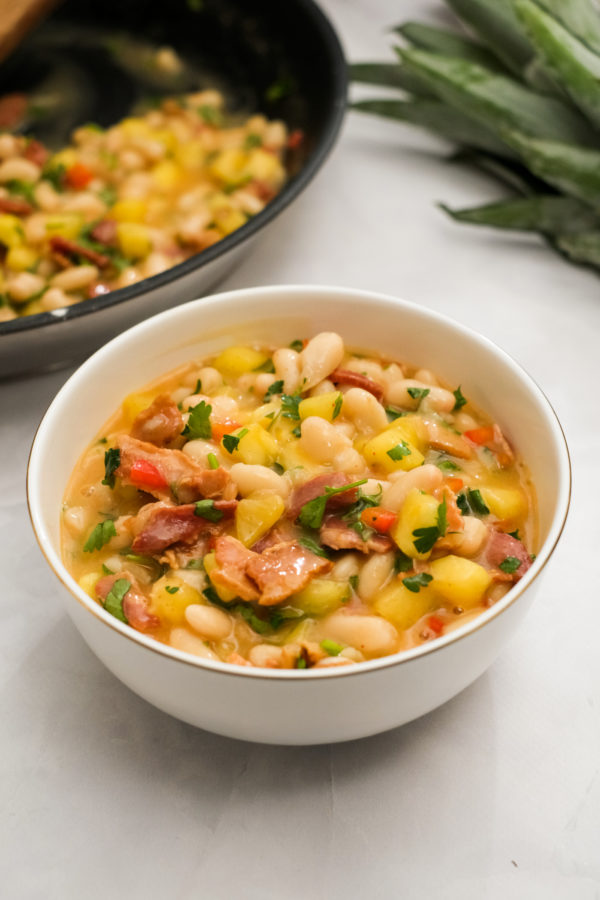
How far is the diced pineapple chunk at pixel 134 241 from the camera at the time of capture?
8.50 ft

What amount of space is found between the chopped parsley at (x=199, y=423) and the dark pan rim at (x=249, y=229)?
0.42 meters

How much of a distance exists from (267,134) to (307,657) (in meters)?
2.13

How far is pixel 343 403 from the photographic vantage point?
74.0 inches

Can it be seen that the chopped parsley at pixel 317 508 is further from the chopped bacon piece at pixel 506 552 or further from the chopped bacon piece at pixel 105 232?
the chopped bacon piece at pixel 105 232

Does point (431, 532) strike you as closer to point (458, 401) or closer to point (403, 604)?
point (403, 604)

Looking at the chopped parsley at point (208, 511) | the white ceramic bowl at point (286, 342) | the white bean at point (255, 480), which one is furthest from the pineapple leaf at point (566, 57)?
the chopped parsley at point (208, 511)

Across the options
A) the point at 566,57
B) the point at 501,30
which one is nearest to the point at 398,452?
the point at 566,57

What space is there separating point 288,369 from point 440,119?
5.14 feet

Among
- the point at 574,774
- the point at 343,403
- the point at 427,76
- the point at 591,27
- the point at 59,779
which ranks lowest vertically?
the point at 59,779

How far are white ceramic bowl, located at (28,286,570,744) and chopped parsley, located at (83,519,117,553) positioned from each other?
6 cm

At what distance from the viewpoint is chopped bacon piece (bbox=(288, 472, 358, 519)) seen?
65.8 inches

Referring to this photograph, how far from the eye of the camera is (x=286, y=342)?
6.93 feet

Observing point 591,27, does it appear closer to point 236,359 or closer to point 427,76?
point 427,76

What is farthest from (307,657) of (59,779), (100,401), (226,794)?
(100,401)
